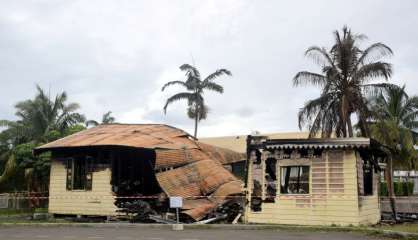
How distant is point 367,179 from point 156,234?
813 cm

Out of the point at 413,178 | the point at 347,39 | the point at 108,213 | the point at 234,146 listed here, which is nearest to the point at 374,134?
the point at 347,39

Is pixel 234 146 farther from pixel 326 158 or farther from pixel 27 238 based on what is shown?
pixel 27 238

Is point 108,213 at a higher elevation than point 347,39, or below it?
below

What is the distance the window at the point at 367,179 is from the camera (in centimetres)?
1863

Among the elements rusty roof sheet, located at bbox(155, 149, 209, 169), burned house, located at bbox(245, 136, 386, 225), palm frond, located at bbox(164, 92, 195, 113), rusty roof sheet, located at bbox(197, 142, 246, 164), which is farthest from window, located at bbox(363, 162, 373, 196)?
palm frond, located at bbox(164, 92, 195, 113)

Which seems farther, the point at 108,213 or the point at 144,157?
the point at 144,157

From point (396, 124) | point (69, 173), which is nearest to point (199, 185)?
Answer: point (69, 173)

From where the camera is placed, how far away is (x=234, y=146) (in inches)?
1752

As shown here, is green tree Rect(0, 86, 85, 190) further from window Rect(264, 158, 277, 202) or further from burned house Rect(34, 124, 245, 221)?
window Rect(264, 158, 277, 202)

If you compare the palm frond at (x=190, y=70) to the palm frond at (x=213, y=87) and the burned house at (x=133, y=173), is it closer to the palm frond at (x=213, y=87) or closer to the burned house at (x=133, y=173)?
the palm frond at (x=213, y=87)

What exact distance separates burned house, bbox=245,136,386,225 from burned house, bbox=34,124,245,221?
246 centimetres

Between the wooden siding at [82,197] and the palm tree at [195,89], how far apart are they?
15.9m

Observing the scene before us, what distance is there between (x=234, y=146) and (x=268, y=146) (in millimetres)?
25955

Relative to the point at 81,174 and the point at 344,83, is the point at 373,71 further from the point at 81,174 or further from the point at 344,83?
the point at 81,174
